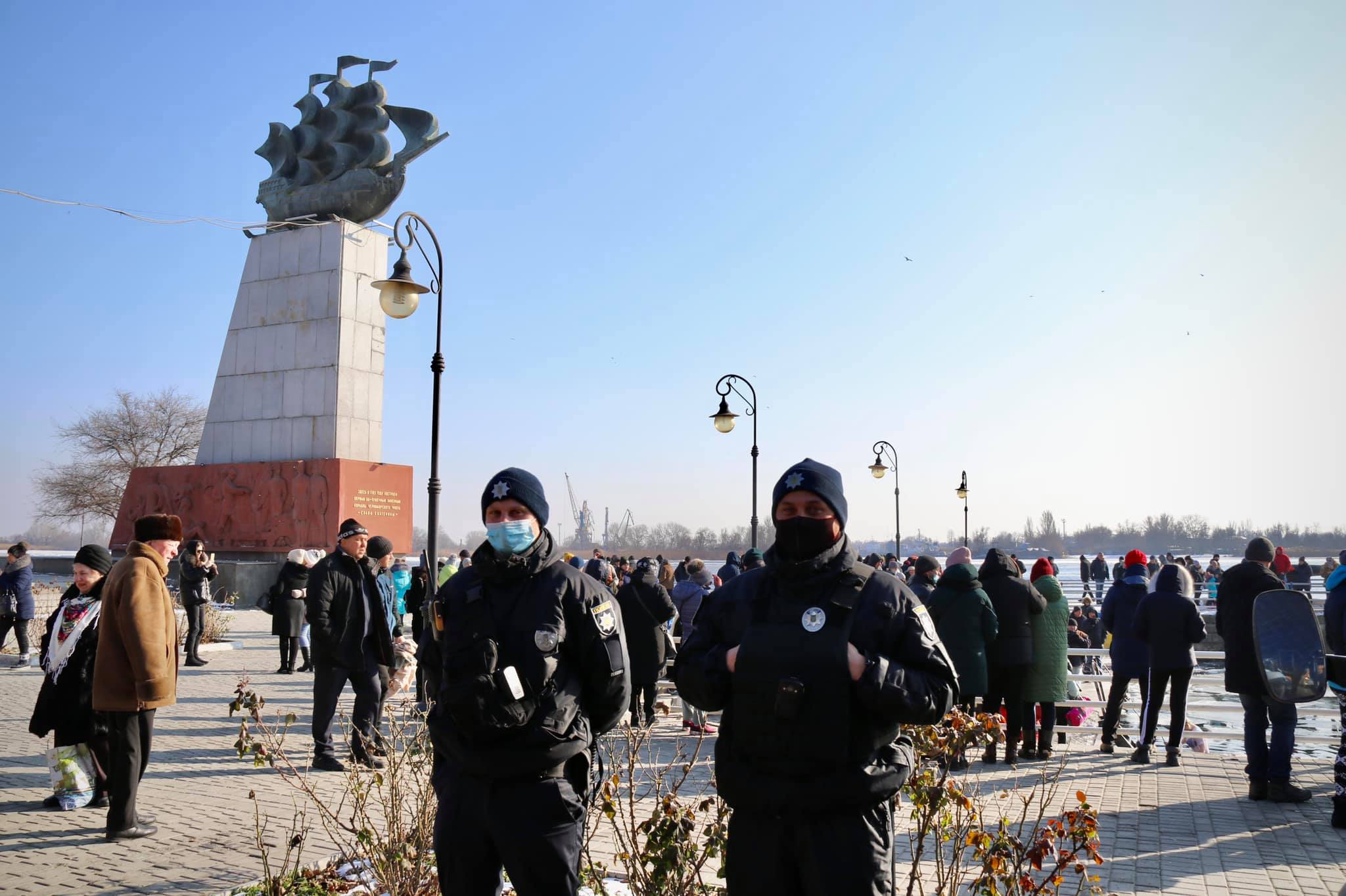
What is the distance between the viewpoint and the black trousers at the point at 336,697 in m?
7.48

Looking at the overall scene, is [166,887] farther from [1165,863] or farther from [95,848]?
[1165,863]

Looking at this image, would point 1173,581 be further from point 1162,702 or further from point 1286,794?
point 1286,794

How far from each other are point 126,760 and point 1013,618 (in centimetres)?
666

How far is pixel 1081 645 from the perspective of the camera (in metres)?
15.7

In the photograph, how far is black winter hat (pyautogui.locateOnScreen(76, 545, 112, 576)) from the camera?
6234 millimetres

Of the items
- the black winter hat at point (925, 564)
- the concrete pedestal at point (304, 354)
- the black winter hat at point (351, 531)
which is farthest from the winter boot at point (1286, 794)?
the concrete pedestal at point (304, 354)

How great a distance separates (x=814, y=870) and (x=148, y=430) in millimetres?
57013

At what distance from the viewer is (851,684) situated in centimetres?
273

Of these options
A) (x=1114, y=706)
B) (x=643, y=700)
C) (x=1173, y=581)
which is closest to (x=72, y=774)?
(x=643, y=700)

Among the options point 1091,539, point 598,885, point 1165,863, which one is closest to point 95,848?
point 598,885

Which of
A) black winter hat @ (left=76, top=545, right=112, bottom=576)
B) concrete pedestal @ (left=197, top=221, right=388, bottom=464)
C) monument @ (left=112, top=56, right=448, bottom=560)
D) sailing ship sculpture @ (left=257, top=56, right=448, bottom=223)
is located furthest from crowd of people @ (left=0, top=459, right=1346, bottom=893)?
sailing ship sculpture @ (left=257, top=56, right=448, bottom=223)

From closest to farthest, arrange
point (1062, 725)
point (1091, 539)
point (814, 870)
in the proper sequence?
point (814, 870), point (1062, 725), point (1091, 539)

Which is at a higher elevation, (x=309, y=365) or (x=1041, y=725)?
(x=309, y=365)

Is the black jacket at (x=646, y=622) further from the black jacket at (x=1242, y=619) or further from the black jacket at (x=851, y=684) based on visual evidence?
the black jacket at (x=851, y=684)
